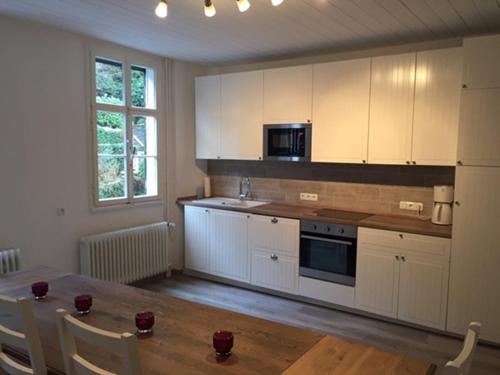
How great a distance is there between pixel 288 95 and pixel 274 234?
1434 millimetres

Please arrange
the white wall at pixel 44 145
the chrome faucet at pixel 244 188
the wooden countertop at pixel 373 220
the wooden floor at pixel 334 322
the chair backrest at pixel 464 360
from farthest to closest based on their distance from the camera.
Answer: the chrome faucet at pixel 244 188 → the wooden countertop at pixel 373 220 → the white wall at pixel 44 145 → the wooden floor at pixel 334 322 → the chair backrest at pixel 464 360

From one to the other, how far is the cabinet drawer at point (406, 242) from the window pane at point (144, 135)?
240cm

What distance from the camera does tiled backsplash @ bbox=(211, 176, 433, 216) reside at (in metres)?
3.85

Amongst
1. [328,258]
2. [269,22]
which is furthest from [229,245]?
[269,22]

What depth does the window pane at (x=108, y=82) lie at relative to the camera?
3.90m

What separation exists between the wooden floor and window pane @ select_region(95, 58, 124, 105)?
2.04 meters

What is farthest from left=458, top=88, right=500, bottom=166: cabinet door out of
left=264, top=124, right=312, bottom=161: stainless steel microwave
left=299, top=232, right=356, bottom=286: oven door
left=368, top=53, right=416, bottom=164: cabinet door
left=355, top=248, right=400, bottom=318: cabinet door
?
left=264, top=124, right=312, bottom=161: stainless steel microwave

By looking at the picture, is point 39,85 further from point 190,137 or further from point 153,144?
point 190,137

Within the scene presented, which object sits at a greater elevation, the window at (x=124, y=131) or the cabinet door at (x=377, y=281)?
the window at (x=124, y=131)

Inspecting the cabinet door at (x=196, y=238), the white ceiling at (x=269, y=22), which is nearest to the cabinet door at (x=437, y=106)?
the white ceiling at (x=269, y=22)

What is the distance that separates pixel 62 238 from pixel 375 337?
2880 millimetres

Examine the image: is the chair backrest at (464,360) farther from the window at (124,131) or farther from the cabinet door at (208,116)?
the cabinet door at (208,116)

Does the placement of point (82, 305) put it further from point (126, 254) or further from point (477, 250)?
point (477, 250)

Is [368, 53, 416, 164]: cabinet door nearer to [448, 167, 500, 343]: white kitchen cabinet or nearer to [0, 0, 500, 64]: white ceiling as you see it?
[0, 0, 500, 64]: white ceiling
